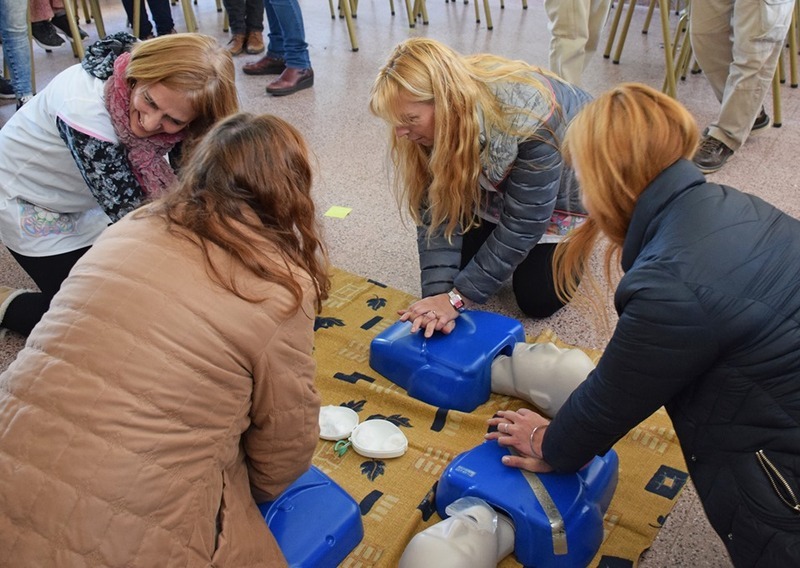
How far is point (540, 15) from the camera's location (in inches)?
178

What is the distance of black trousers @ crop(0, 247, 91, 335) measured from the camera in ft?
5.49

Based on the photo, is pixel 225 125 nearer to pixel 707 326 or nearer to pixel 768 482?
pixel 707 326

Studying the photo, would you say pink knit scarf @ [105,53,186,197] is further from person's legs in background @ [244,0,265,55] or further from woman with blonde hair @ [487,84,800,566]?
person's legs in background @ [244,0,265,55]

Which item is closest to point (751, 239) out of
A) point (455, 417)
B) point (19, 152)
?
point (455, 417)

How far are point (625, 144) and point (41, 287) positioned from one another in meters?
1.36

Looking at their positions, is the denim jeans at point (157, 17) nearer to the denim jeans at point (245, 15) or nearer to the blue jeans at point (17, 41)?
the denim jeans at point (245, 15)

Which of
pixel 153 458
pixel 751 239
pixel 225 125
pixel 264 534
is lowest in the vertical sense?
pixel 264 534

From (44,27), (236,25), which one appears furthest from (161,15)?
(44,27)

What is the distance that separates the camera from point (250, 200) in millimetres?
960

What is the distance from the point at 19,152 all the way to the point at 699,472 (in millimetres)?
1426

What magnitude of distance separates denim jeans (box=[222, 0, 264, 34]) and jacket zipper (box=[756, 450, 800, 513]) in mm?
3320

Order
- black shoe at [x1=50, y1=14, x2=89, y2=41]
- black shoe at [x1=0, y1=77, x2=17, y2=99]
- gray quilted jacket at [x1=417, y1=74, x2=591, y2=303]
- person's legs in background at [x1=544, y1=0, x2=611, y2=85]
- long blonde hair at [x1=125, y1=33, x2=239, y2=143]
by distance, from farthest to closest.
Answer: black shoe at [x1=50, y1=14, x2=89, y2=41]
black shoe at [x1=0, y1=77, x2=17, y2=99]
person's legs in background at [x1=544, y1=0, x2=611, y2=85]
gray quilted jacket at [x1=417, y1=74, x2=591, y2=303]
long blonde hair at [x1=125, y1=33, x2=239, y2=143]

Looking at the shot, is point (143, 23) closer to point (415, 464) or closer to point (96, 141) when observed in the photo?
point (96, 141)

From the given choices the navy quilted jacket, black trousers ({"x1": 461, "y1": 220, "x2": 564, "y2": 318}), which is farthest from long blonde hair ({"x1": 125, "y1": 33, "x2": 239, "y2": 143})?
the navy quilted jacket
